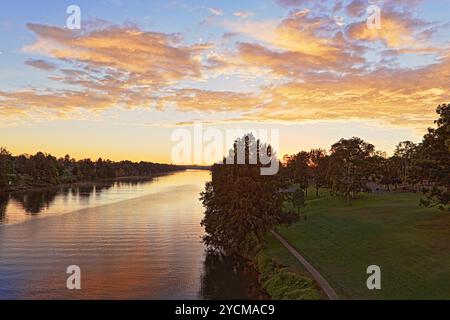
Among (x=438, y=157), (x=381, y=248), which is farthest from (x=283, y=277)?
(x=438, y=157)

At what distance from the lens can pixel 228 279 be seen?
1759 inches

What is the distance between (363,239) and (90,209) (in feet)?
264

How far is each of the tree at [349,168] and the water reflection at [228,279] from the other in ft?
152

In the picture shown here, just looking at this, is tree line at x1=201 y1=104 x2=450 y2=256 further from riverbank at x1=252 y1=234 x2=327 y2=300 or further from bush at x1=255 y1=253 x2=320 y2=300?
bush at x1=255 y1=253 x2=320 y2=300

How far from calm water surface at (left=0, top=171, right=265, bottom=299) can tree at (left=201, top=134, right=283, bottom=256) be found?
2.80 meters

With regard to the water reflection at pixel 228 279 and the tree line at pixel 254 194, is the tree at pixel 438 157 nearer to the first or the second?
the tree line at pixel 254 194

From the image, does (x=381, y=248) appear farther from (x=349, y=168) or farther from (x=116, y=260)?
(x=349, y=168)

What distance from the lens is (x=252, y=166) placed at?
5400cm

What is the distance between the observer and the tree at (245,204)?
52.2 m

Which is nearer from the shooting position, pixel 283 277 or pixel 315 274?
pixel 315 274

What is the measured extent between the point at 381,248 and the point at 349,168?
4912 centimetres

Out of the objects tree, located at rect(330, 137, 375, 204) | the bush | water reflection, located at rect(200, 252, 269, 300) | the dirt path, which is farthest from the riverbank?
tree, located at rect(330, 137, 375, 204)

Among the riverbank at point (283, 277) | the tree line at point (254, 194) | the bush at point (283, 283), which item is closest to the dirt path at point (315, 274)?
the riverbank at point (283, 277)

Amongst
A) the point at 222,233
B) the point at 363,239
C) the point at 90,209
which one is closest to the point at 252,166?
the point at 222,233
